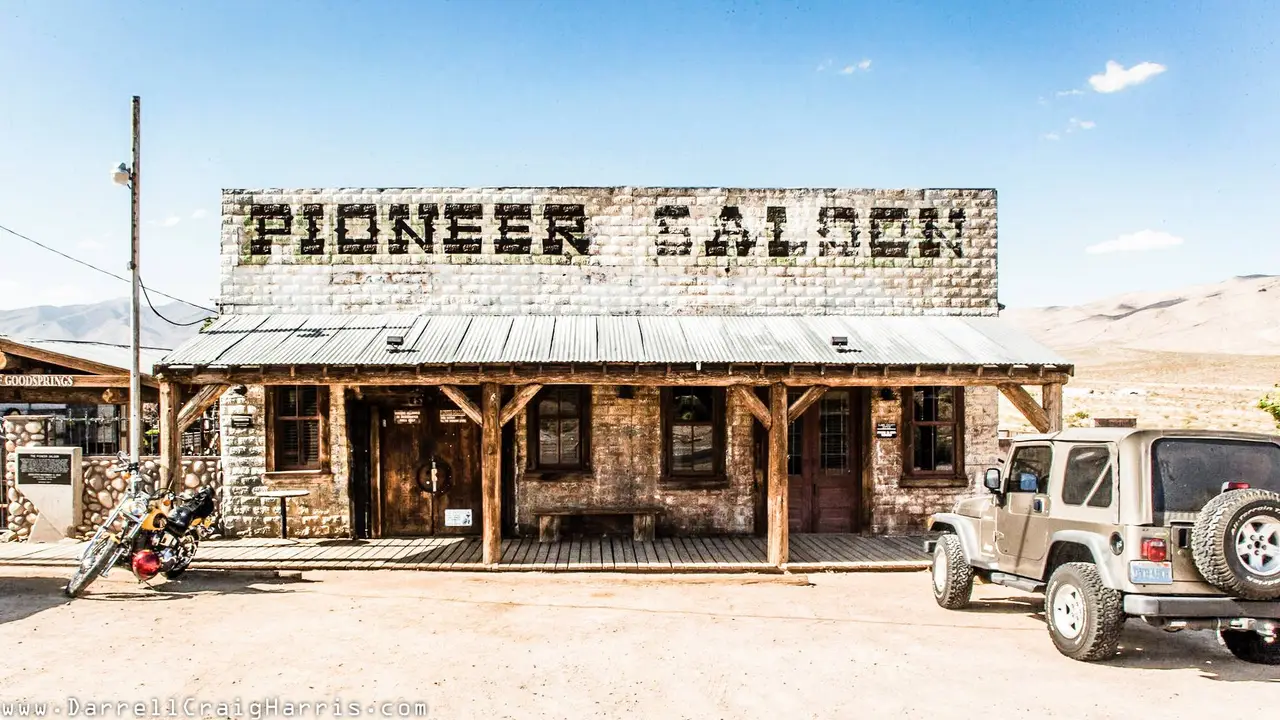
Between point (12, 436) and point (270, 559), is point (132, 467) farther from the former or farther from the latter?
point (12, 436)

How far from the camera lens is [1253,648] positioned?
22.1ft

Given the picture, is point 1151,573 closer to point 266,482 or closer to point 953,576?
point 953,576

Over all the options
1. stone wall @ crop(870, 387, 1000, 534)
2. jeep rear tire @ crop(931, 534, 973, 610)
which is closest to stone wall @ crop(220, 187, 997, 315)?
stone wall @ crop(870, 387, 1000, 534)

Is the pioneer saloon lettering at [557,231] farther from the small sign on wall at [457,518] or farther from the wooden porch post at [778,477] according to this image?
the small sign on wall at [457,518]

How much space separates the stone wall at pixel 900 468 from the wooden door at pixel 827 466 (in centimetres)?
32

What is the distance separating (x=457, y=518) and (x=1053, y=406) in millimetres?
8773

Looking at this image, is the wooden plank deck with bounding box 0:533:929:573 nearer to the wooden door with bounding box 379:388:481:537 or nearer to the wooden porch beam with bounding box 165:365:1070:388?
the wooden door with bounding box 379:388:481:537

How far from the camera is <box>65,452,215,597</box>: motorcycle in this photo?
9250 millimetres

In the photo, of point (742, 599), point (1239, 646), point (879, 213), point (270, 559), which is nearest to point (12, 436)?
point (270, 559)

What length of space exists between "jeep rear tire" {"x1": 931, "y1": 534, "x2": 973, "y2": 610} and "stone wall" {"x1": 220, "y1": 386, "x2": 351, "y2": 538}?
28.4ft

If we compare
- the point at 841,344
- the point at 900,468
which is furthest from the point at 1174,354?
the point at 841,344

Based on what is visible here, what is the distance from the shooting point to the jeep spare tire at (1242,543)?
19.0 ft

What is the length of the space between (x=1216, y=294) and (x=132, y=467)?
523 ft

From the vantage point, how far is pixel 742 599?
912 cm
